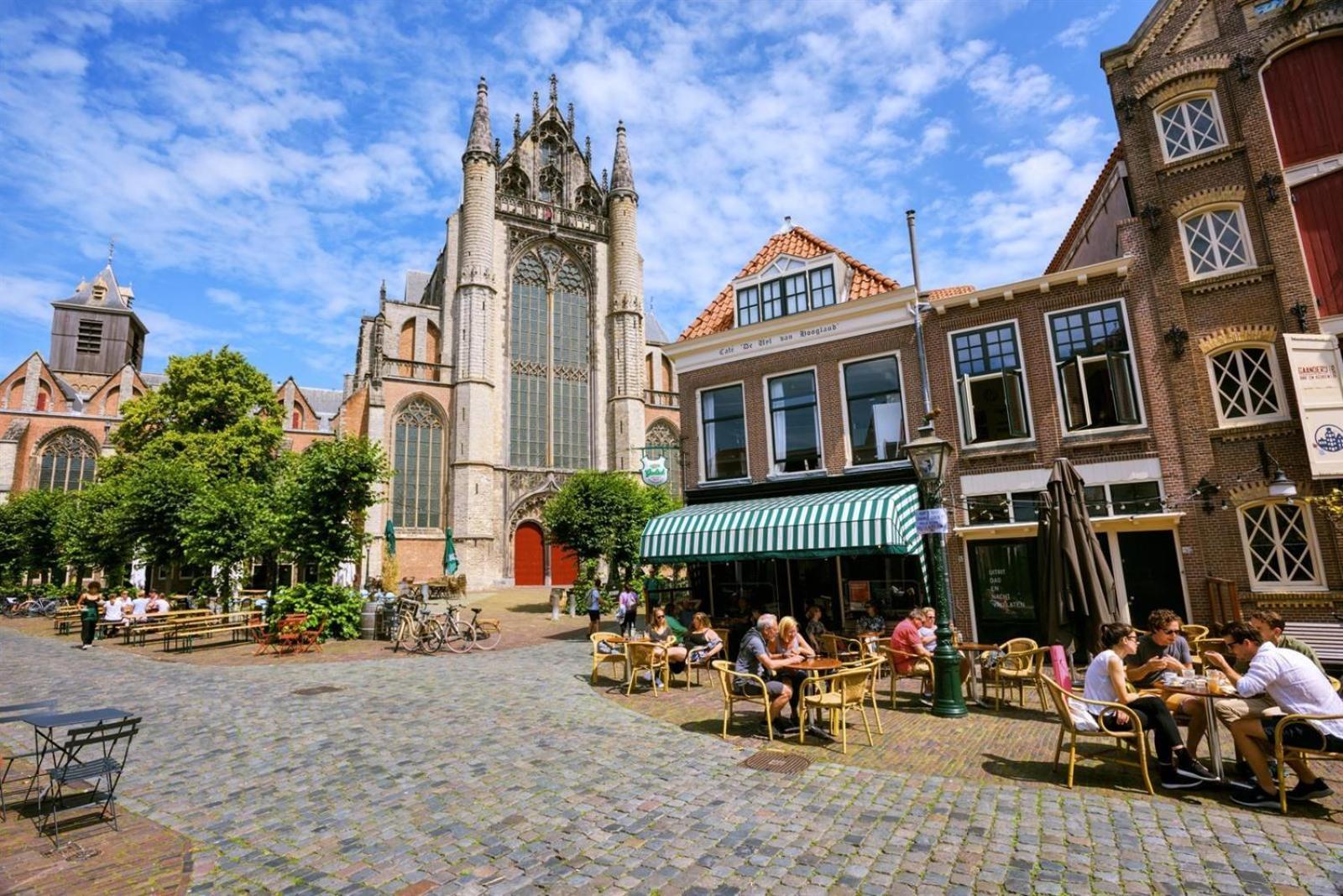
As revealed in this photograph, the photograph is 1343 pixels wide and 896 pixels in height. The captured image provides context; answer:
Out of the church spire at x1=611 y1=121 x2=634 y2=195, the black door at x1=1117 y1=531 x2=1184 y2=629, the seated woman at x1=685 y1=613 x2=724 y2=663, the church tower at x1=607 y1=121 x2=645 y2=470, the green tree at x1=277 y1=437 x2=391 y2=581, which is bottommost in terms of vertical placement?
the seated woman at x1=685 y1=613 x2=724 y2=663

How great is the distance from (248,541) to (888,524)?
20.2 metres

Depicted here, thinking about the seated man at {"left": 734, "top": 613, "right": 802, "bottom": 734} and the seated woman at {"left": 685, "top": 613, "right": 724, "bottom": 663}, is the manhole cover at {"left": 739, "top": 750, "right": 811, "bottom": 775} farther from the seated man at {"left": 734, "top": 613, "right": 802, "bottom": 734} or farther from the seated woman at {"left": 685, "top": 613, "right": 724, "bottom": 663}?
the seated woman at {"left": 685, "top": 613, "right": 724, "bottom": 663}

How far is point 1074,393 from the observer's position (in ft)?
39.6

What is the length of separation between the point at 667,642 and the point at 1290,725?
711cm

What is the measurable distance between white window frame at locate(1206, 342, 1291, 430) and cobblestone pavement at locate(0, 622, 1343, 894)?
8.86 metres

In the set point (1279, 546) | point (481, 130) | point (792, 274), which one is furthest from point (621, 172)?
point (1279, 546)

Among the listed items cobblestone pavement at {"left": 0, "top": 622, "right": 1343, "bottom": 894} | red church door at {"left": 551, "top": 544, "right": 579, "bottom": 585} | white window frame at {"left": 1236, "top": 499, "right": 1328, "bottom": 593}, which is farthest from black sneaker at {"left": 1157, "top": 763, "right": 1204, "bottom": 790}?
red church door at {"left": 551, "top": 544, "right": 579, "bottom": 585}

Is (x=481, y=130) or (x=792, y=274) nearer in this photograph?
(x=792, y=274)

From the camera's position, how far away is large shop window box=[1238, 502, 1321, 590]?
33.7ft

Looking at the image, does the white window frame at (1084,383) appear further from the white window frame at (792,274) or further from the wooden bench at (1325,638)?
the white window frame at (792,274)

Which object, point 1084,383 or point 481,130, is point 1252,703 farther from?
point 481,130

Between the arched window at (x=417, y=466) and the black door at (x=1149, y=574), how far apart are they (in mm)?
31588

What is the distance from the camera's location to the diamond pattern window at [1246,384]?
1091cm

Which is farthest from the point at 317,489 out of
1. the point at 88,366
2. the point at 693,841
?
the point at 88,366
